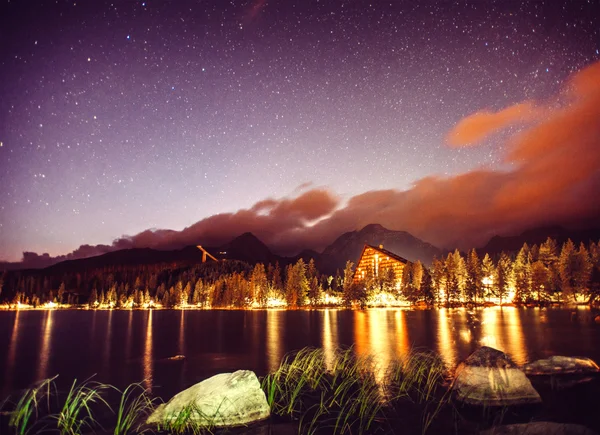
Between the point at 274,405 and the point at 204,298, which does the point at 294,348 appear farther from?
the point at 204,298

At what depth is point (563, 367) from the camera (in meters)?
24.2

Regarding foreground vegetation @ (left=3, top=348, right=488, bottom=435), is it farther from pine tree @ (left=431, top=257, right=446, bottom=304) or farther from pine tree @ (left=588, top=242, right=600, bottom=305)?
pine tree @ (left=431, top=257, right=446, bottom=304)

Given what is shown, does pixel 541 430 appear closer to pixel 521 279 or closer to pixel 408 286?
pixel 521 279

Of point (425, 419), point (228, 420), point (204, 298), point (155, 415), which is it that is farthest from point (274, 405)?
point (204, 298)

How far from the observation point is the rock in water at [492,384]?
18062mm

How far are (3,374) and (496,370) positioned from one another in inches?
1576

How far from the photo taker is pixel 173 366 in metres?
36.0

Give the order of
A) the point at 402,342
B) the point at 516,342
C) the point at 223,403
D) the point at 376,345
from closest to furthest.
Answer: the point at 223,403
the point at 516,342
the point at 376,345
the point at 402,342

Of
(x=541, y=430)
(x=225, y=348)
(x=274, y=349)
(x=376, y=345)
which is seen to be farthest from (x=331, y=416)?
(x=225, y=348)

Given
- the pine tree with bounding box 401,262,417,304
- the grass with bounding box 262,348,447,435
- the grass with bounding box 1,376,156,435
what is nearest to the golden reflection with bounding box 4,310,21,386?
the grass with bounding box 1,376,156,435

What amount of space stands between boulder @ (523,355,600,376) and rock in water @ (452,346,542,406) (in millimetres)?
6627

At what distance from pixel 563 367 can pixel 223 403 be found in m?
21.4

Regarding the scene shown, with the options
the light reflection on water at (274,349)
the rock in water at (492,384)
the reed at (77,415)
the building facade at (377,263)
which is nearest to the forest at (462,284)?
the building facade at (377,263)

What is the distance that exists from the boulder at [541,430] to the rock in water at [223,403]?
891 cm
